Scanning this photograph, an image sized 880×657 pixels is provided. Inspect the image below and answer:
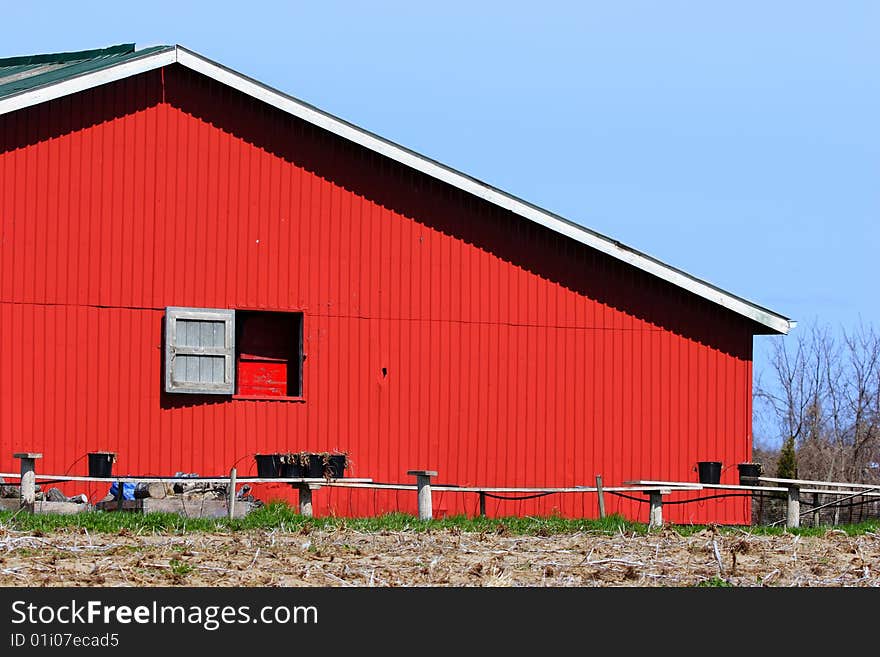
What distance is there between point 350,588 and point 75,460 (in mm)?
9431

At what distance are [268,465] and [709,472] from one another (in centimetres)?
703

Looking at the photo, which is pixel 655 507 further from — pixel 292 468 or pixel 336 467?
pixel 292 468

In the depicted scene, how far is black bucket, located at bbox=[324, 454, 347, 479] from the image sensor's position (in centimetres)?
2106

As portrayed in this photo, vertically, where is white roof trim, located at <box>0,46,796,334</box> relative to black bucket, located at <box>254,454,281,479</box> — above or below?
above

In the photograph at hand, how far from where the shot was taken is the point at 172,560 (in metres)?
13.5

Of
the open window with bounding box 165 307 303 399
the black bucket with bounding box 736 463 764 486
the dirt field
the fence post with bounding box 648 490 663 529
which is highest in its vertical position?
the open window with bounding box 165 307 303 399

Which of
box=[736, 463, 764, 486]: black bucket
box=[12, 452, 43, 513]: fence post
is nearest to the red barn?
box=[736, 463, 764, 486]: black bucket

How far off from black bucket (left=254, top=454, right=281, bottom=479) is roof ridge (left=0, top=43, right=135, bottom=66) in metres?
7.48

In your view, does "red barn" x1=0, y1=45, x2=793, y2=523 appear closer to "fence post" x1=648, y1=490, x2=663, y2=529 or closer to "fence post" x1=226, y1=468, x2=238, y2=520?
"fence post" x1=226, y1=468, x2=238, y2=520

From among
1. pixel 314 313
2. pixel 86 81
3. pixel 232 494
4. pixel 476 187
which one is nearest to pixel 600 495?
pixel 314 313

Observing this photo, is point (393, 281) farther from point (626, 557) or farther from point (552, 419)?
point (626, 557)

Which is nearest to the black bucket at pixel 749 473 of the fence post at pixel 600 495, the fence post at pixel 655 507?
the fence post at pixel 600 495

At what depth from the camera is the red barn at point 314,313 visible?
20.5 meters

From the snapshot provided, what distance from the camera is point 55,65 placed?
25.5 metres
